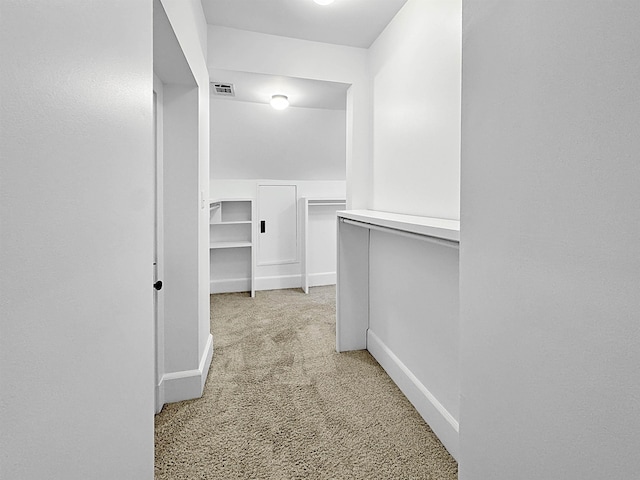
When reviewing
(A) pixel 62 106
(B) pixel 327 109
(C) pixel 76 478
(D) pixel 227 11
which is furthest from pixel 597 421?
(B) pixel 327 109

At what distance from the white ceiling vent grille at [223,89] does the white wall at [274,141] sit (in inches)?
16.1

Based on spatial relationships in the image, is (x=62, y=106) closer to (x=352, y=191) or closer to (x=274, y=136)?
(x=352, y=191)

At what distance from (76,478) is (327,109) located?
3725 millimetres

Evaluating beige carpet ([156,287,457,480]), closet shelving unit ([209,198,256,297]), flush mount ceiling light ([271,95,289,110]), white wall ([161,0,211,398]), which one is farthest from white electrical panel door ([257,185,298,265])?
white wall ([161,0,211,398])

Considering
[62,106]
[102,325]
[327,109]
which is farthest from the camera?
[327,109]

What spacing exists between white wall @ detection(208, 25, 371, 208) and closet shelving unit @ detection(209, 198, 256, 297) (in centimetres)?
194

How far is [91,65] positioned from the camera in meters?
0.66

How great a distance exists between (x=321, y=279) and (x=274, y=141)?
6.29 ft

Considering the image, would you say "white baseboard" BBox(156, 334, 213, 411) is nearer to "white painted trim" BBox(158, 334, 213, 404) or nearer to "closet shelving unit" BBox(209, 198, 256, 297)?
"white painted trim" BBox(158, 334, 213, 404)

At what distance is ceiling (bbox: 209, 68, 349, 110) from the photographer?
2.53 metres

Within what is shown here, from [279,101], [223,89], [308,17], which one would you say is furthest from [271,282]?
[308,17]

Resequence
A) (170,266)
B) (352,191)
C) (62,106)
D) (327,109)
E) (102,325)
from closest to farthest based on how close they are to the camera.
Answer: (62,106)
(102,325)
(170,266)
(352,191)
(327,109)

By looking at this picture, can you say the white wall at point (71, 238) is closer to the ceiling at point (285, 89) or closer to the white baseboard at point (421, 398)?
the white baseboard at point (421, 398)

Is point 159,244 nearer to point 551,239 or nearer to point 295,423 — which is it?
point 295,423
